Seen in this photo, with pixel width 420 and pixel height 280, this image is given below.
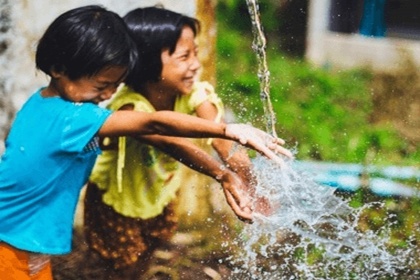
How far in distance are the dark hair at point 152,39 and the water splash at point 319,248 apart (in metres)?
0.50

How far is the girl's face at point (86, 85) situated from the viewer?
242 centimetres

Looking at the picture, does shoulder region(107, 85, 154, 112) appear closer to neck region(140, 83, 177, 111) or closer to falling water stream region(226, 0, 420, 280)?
neck region(140, 83, 177, 111)

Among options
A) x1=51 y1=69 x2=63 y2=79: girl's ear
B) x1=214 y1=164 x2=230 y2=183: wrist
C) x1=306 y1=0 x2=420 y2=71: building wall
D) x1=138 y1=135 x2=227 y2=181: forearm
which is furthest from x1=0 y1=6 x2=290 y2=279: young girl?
x1=306 y1=0 x2=420 y2=71: building wall

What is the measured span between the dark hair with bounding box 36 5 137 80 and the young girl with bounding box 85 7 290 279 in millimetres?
404

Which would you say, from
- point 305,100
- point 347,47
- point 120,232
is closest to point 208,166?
point 120,232

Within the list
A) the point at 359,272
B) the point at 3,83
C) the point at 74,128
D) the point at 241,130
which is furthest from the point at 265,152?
the point at 3,83

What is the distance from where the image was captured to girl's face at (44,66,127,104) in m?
2.42

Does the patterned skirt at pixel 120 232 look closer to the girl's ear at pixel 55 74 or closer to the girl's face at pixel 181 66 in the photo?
the girl's face at pixel 181 66

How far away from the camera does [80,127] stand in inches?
90.6

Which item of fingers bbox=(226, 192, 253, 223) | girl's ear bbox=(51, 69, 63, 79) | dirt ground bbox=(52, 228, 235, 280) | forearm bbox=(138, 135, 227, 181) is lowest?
dirt ground bbox=(52, 228, 235, 280)

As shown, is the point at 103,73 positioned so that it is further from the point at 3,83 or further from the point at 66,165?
the point at 3,83

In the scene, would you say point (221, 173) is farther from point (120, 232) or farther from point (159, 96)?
point (120, 232)

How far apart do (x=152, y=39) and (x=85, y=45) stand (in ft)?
1.70

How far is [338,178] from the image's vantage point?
3697 mm
